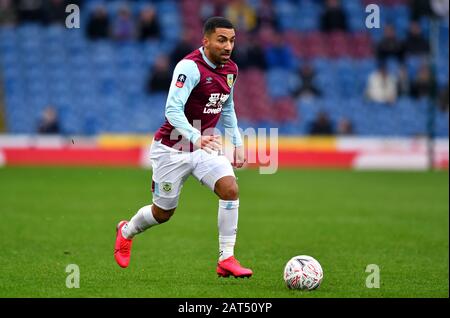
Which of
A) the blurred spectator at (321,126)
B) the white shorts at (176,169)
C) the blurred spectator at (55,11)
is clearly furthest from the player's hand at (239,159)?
the blurred spectator at (55,11)

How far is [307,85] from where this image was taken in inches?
1020

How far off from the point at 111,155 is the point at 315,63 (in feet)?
23.6

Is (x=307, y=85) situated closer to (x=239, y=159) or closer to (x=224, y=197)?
(x=239, y=159)

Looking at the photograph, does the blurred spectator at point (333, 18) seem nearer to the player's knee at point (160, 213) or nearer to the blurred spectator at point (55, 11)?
the blurred spectator at point (55, 11)

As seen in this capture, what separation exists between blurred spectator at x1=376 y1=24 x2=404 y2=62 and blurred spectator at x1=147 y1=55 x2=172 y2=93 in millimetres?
5999

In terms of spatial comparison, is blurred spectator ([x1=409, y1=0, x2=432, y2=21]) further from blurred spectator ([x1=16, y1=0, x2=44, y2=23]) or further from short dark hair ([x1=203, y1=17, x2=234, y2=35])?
short dark hair ([x1=203, y1=17, x2=234, y2=35])

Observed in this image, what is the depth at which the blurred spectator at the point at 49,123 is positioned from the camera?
23.7m

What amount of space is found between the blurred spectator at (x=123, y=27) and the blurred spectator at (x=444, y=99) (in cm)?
886

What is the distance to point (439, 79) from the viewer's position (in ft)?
87.0

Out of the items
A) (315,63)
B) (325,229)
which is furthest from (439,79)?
(325,229)

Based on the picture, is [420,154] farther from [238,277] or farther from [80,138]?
[238,277]

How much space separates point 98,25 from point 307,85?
6084mm

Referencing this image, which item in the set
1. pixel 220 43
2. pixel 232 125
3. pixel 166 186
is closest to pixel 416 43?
pixel 232 125
